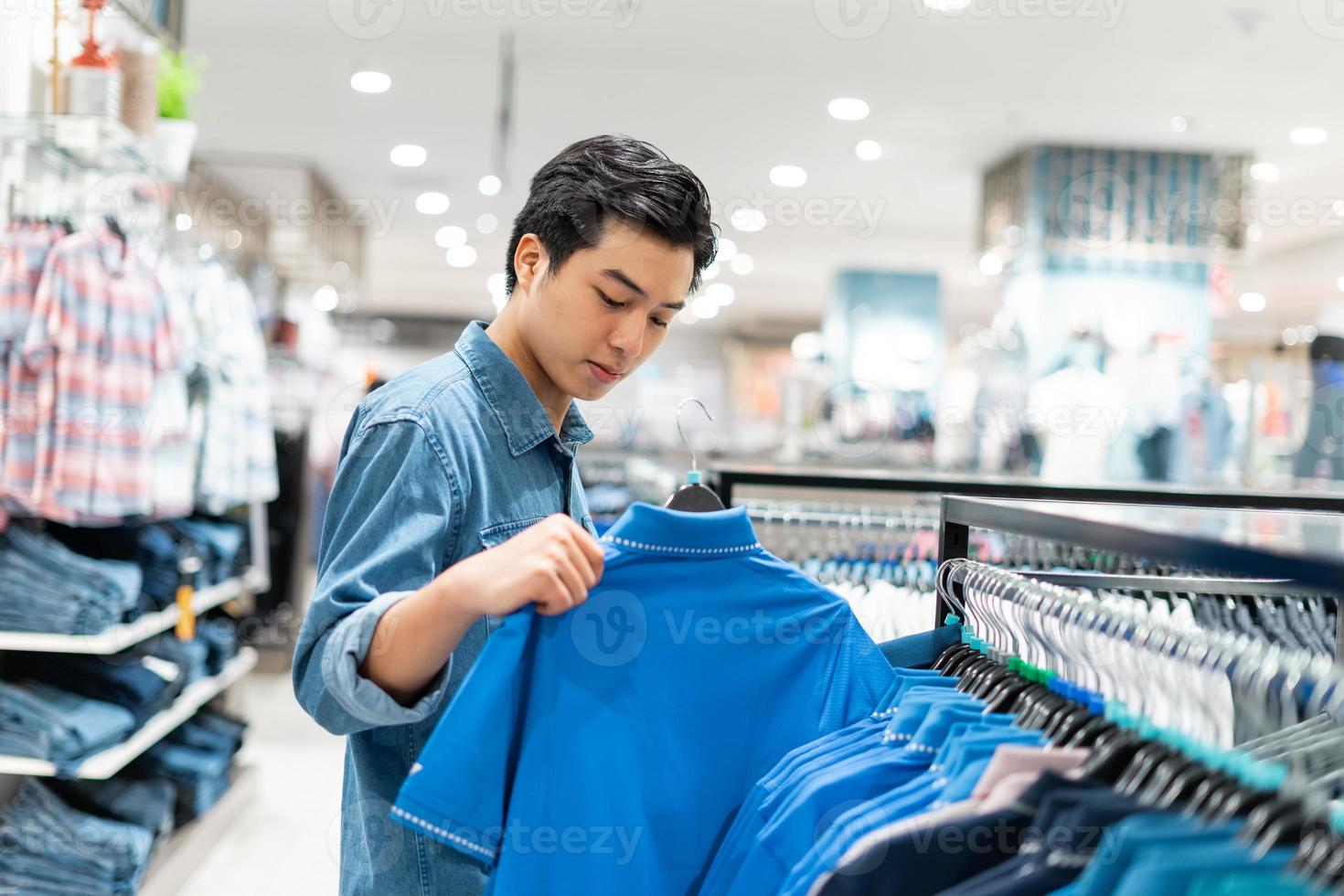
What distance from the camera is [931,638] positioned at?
1357 mm

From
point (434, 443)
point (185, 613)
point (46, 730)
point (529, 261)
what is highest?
point (529, 261)

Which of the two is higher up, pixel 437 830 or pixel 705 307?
pixel 705 307

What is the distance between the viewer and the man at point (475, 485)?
1035 millimetres

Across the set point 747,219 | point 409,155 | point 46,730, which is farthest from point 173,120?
point 747,219

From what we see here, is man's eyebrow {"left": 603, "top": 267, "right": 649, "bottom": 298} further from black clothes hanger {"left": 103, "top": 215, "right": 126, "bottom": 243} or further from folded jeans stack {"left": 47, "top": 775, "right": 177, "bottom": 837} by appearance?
folded jeans stack {"left": 47, "top": 775, "right": 177, "bottom": 837}

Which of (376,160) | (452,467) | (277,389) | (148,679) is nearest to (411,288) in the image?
(376,160)

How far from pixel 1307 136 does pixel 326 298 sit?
25.2 ft

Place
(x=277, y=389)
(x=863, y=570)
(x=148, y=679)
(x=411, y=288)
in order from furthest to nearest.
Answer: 1. (x=411, y=288)
2. (x=277, y=389)
3. (x=148, y=679)
4. (x=863, y=570)

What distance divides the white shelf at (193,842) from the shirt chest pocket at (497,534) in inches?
97.4

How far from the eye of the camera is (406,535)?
113cm

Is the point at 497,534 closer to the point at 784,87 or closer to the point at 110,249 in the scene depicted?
the point at 110,249

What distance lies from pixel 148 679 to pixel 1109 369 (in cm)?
654

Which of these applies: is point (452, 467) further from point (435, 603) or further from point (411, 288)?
point (411, 288)

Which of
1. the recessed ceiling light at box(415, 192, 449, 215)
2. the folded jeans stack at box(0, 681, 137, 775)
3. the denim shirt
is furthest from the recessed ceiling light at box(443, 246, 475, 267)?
the denim shirt
